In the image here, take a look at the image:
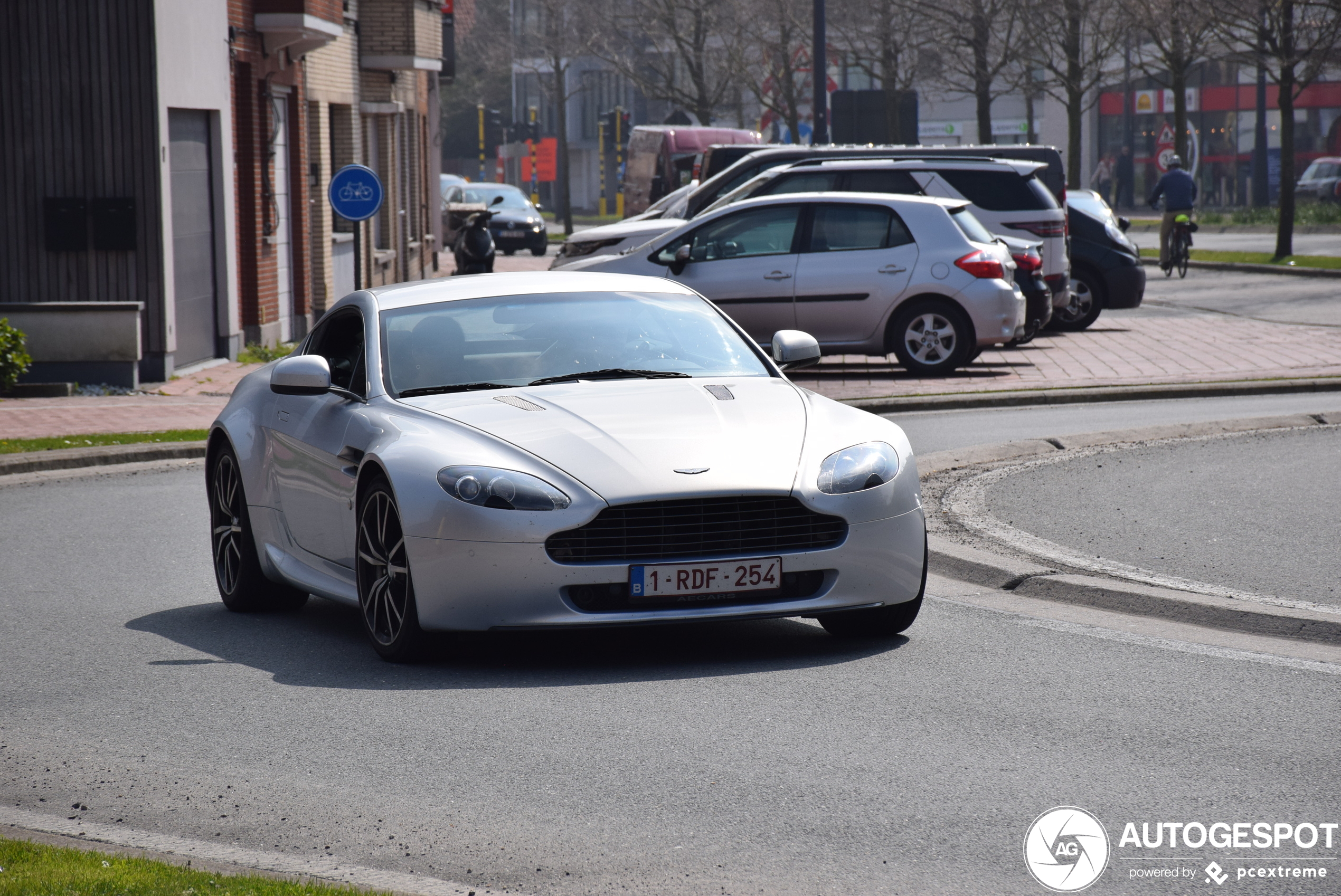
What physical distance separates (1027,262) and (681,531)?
14.0m

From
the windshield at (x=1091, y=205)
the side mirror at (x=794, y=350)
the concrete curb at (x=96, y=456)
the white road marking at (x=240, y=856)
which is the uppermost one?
the windshield at (x=1091, y=205)

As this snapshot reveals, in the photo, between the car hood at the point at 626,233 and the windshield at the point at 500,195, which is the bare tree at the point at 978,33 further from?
the car hood at the point at 626,233

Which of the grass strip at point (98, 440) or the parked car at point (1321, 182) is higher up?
the parked car at point (1321, 182)

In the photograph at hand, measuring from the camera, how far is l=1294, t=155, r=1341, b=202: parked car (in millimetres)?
60156

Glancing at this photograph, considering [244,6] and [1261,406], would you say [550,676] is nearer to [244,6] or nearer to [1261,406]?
[1261,406]

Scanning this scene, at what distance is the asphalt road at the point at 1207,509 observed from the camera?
26.5 ft

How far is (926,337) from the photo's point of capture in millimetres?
17797

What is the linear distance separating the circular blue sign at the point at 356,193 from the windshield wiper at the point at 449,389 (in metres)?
13.7

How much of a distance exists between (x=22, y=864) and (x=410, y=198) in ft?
110

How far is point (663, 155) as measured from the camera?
40.5 metres

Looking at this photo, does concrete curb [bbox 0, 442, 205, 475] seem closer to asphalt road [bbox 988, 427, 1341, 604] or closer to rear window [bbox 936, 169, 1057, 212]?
asphalt road [bbox 988, 427, 1341, 604]

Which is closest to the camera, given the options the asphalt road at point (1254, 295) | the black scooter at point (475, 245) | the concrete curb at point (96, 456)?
the concrete curb at point (96, 456)

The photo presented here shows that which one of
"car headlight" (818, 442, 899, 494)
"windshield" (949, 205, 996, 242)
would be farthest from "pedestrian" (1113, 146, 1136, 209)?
"car headlight" (818, 442, 899, 494)

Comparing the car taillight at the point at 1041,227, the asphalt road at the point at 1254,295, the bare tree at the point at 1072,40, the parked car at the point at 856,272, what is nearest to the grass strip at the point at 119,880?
the parked car at the point at 856,272
